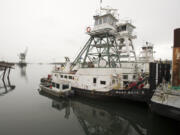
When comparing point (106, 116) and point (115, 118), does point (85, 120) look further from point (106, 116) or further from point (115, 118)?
point (115, 118)

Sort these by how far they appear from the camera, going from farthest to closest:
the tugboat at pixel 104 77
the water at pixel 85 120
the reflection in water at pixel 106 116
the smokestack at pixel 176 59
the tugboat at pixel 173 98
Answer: the tugboat at pixel 104 77 → the smokestack at pixel 176 59 → the reflection in water at pixel 106 116 → the water at pixel 85 120 → the tugboat at pixel 173 98

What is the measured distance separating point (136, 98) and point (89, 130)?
690 cm

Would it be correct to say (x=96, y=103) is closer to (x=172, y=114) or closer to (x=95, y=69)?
(x=95, y=69)

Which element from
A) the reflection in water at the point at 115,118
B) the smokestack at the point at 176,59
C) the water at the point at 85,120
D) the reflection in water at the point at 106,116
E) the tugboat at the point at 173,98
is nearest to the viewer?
the tugboat at the point at 173,98

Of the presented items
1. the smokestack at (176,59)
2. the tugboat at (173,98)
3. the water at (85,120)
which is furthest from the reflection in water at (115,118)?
the smokestack at (176,59)

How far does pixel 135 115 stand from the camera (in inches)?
402

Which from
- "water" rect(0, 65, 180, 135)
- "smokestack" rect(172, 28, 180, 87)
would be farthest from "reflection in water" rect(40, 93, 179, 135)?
"smokestack" rect(172, 28, 180, 87)

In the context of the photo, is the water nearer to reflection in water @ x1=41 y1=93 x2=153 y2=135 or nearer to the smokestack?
reflection in water @ x1=41 y1=93 x2=153 y2=135

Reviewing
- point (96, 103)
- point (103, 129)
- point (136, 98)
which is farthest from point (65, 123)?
point (136, 98)

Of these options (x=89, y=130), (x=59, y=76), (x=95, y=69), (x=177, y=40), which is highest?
(x=177, y=40)

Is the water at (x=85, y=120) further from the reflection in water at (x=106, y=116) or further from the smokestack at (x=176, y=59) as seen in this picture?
the smokestack at (x=176, y=59)

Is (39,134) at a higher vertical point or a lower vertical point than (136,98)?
lower

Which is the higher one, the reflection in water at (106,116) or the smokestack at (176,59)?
the smokestack at (176,59)

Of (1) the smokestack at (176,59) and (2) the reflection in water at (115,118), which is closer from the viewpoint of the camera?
(2) the reflection in water at (115,118)
